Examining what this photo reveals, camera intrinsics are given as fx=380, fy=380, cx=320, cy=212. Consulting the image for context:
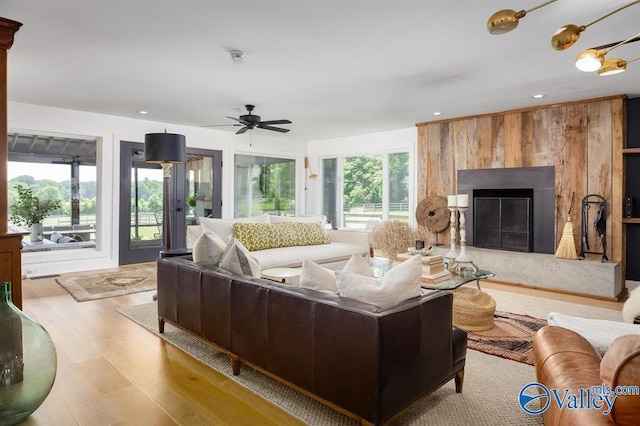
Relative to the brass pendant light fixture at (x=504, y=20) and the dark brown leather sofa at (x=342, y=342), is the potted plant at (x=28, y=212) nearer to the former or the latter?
the dark brown leather sofa at (x=342, y=342)

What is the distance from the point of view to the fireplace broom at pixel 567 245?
15.5 ft

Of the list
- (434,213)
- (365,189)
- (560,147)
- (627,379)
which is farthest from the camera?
(365,189)

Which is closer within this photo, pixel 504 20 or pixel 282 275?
pixel 504 20

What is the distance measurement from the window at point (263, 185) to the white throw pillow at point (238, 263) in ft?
16.6

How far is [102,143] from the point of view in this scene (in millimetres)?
5844

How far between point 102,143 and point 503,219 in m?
6.12

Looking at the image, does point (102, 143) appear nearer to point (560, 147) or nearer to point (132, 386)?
point (132, 386)

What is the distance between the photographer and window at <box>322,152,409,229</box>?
713 cm

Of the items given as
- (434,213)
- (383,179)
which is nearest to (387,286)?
(434,213)

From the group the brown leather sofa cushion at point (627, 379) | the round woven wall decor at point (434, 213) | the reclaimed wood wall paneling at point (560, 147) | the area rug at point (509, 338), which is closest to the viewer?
the brown leather sofa cushion at point (627, 379)

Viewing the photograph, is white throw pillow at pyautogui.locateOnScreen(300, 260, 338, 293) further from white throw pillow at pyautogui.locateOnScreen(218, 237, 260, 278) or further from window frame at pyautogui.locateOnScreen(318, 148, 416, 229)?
window frame at pyautogui.locateOnScreen(318, 148, 416, 229)

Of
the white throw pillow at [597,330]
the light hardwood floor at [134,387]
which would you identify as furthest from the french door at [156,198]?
the white throw pillow at [597,330]

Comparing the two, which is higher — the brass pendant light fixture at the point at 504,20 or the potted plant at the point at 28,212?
the brass pendant light fixture at the point at 504,20

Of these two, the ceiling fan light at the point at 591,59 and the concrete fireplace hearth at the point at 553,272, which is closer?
the ceiling fan light at the point at 591,59
